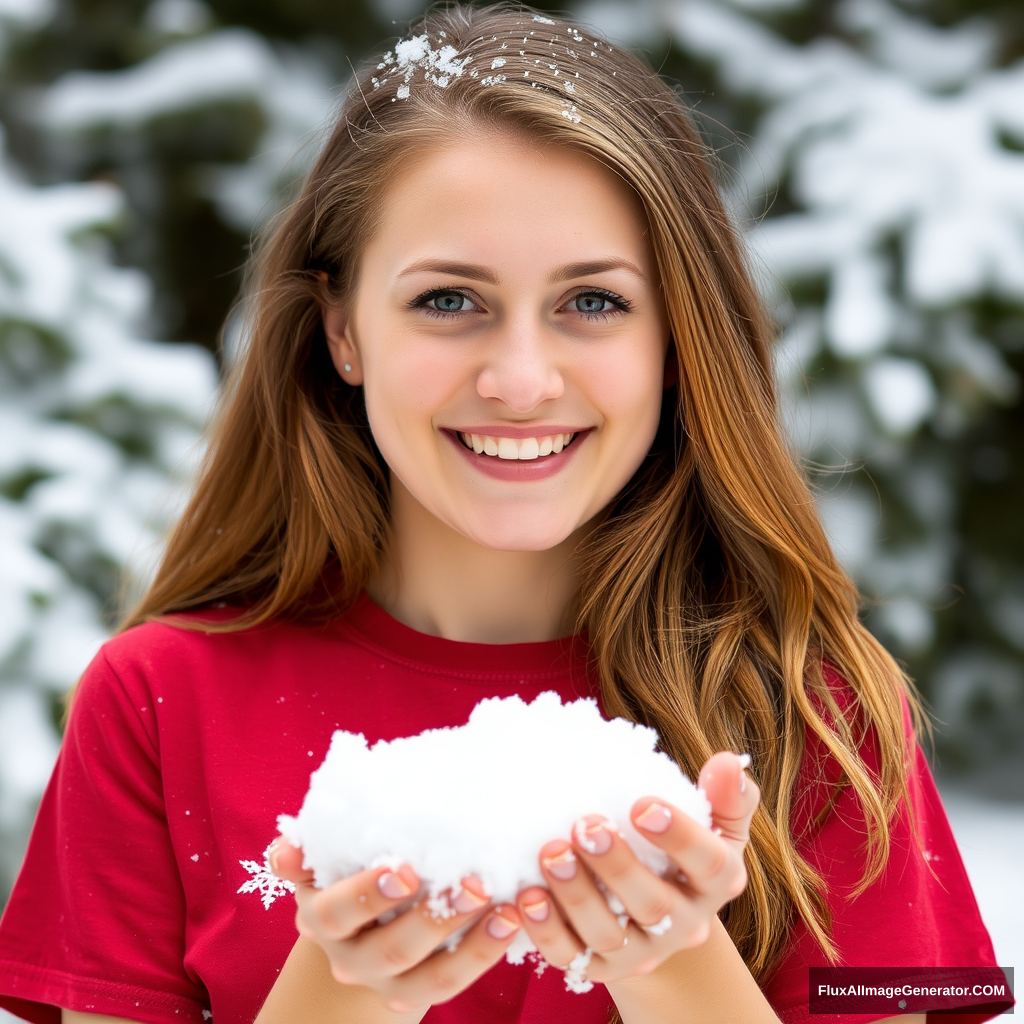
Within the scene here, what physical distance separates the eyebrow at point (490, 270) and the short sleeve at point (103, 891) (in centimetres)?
71

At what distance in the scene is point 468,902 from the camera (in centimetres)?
104

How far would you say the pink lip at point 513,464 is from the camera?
5.14 feet

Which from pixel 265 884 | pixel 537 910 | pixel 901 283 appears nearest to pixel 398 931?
pixel 537 910

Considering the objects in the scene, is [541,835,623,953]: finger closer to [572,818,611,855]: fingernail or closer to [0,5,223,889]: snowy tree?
[572,818,611,855]: fingernail

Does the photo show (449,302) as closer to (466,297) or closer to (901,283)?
(466,297)

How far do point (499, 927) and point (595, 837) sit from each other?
119mm

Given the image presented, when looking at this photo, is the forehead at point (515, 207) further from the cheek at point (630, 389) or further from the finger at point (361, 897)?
the finger at point (361, 897)

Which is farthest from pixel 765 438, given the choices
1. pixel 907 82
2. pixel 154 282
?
pixel 154 282

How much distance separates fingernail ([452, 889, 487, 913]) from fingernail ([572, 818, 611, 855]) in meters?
0.10

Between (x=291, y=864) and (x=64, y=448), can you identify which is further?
(x=64, y=448)

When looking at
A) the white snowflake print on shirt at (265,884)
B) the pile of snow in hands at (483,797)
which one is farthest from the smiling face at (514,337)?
the white snowflake print on shirt at (265,884)

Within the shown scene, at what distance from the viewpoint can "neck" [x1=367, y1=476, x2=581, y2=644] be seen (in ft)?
5.78

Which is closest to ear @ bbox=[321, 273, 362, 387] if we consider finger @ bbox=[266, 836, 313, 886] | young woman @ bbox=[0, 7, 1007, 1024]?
young woman @ bbox=[0, 7, 1007, 1024]

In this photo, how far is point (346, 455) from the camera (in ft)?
6.17
